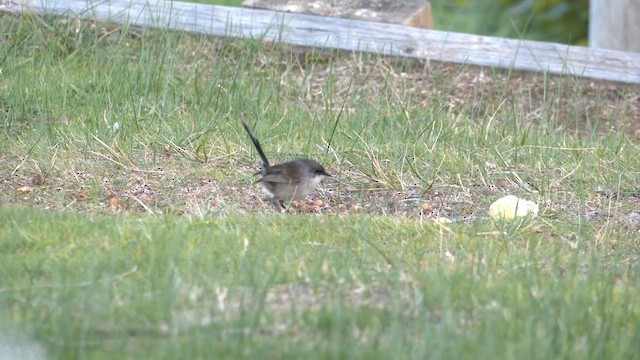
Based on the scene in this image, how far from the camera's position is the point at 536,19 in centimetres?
1321

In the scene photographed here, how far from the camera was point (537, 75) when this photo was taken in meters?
9.40

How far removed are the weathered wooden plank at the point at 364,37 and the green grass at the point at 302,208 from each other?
0.12 metres

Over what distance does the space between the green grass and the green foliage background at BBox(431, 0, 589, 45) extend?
3615 mm

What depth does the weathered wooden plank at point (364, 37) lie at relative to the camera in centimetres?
939

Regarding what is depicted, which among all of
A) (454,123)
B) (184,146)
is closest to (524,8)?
(454,123)

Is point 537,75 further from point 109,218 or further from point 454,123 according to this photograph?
point 109,218

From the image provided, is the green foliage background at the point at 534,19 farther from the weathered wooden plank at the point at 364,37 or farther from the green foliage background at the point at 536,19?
the weathered wooden plank at the point at 364,37

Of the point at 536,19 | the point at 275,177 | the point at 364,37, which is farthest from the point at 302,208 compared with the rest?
the point at 536,19

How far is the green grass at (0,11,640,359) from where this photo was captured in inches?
162

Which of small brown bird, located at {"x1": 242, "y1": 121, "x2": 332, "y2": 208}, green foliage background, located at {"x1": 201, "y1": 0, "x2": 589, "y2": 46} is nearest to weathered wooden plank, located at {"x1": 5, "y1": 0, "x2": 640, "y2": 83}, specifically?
small brown bird, located at {"x1": 242, "y1": 121, "x2": 332, "y2": 208}

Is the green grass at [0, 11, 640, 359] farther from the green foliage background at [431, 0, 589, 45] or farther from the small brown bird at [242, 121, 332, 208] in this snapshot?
the green foliage background at [431, 0, 589, 45]

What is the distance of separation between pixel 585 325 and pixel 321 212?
2.63 m

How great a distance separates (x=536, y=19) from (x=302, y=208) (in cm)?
719

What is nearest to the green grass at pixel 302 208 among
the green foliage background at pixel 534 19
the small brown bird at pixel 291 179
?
the small brown bird at pixel 291 179
